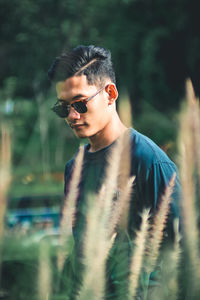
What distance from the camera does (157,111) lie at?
1538 cm

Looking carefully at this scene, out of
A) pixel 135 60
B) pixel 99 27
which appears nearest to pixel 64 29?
pixel 99 27

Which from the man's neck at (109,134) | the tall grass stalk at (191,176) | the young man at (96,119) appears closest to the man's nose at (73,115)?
the young man at (96,119)

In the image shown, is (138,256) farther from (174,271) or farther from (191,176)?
(191,176)

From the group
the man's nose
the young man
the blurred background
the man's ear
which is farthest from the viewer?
the blurred background

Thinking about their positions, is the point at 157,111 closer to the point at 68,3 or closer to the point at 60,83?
the point at 68,3

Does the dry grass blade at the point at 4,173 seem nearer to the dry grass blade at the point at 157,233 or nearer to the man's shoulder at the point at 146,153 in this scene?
the dry grass blade at the point at 157,233

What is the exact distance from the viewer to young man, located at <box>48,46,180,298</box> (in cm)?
165

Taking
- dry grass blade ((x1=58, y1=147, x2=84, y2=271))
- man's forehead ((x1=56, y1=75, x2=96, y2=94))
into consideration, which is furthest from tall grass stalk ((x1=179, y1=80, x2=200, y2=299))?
man's forehead ((x1=56, y1=75, x2=96, y2=94))

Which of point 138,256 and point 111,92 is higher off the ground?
point 111,92

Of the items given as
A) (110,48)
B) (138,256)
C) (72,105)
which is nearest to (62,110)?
(72,105)

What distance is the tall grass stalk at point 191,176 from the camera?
889 millimetres

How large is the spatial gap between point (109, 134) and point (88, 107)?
0.15 metres

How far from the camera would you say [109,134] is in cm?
190

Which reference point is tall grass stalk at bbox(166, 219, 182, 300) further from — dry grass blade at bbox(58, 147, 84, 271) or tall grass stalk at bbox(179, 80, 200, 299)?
dry grass blade at bbox(58, 147, 84, 271)
